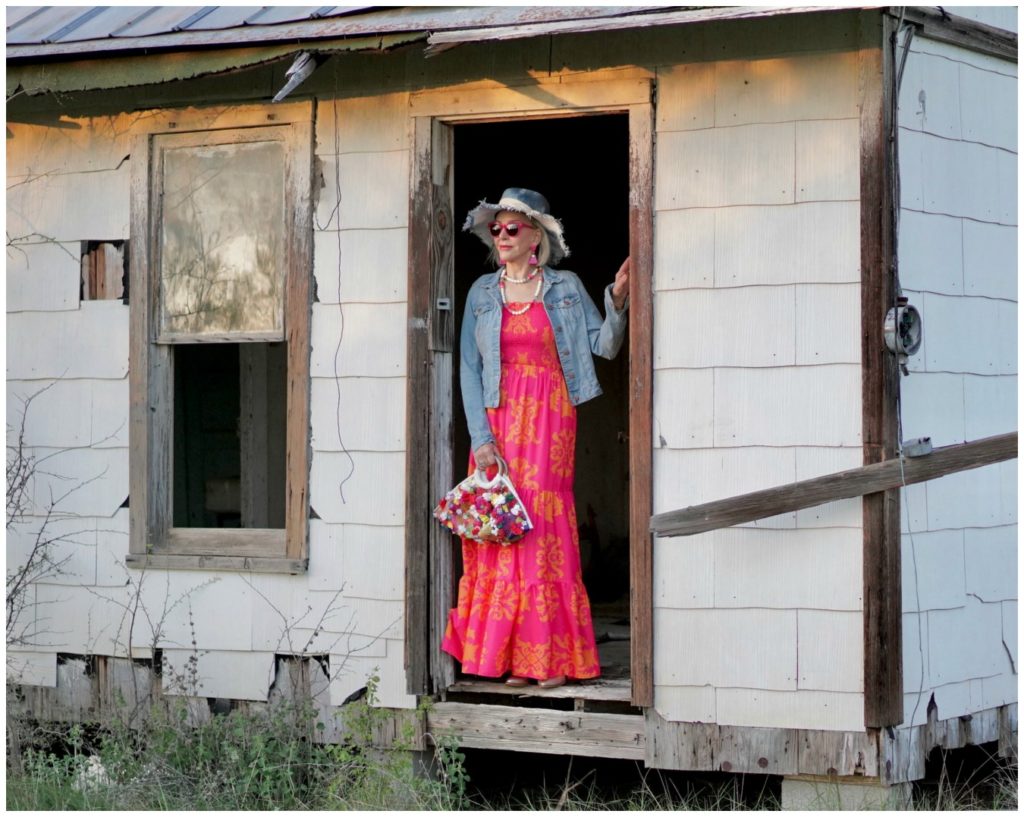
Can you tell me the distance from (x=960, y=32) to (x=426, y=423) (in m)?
2.85

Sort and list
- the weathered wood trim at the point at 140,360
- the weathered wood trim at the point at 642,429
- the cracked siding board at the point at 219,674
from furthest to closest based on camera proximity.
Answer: the weathered wood trim at the point at 140,360 → the cracked siding board at the point at 219,674 → the weathered wood trim at the point at 642,429

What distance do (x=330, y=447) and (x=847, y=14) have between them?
115 inches

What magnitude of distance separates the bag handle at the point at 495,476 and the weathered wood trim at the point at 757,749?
118cm

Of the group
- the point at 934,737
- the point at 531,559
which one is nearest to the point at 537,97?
the point at 531,559

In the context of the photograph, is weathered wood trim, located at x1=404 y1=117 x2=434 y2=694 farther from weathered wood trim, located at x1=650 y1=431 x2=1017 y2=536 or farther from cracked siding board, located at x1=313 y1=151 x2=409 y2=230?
weathered wood trim, located at x1=650 y1=431 x2=1017 y2=536

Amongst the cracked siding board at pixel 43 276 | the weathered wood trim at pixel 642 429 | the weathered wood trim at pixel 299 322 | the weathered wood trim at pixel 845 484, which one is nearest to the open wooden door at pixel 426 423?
the weathered wood trim at pixel 299 322

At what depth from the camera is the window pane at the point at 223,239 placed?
7.23 metres

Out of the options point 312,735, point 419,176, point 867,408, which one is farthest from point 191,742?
point 867,408

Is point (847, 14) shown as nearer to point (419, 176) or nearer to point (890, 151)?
point (890, 151)

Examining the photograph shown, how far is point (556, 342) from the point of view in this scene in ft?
22.6

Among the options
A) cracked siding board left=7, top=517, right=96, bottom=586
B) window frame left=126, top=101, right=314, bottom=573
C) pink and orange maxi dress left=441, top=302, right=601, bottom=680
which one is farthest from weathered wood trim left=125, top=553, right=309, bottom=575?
pink and orange maxi dress left=441, top=302, right=601, bottom=680

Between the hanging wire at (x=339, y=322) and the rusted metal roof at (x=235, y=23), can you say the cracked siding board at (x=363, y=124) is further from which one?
the rusted metal roof at (x=235, y=23)

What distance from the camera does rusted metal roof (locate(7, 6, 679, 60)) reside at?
241 inches

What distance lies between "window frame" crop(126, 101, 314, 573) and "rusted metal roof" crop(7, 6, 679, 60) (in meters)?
0.55
